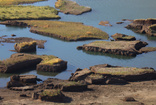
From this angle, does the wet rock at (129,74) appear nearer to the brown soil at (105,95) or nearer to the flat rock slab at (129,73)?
the flat rock slab at (129,73)

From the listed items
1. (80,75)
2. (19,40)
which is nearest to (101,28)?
(19,40)

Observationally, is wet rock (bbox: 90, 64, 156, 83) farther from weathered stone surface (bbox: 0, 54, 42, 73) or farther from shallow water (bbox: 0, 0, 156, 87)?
weathered stone surface (bbox: 0, 54, 42, 73)

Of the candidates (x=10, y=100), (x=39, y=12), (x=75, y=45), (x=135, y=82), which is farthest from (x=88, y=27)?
(x=10, y=100)

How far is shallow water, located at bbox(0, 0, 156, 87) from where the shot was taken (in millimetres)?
55594

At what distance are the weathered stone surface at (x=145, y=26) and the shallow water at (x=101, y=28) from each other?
2.05m

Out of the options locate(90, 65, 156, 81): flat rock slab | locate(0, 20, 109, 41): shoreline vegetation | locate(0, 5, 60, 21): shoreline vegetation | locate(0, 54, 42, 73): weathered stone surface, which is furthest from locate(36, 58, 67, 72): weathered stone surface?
locate(0, 5, 60, 21): shoreline vegetation

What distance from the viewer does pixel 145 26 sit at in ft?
264

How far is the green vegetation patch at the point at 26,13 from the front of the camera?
90938 millimetres

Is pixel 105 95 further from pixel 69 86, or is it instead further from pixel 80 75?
pixel 80 75

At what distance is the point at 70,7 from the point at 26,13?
59.6 feet

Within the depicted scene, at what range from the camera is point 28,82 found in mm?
45000

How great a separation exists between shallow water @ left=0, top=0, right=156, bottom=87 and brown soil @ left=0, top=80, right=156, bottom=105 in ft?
27.4

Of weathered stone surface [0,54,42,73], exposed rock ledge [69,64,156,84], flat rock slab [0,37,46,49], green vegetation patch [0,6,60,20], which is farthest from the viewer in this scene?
green vegetation patch [0,6,60,20]

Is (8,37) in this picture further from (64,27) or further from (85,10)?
(85,10)
